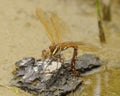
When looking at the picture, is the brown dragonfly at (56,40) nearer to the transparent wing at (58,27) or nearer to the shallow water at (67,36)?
the transparent wing at (58,27)

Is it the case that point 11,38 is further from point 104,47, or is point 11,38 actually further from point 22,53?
point 104,47

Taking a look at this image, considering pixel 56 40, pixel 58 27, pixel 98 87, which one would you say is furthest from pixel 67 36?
pixel 98 87

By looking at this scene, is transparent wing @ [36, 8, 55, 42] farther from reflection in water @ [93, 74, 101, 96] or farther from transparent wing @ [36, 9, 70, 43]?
reflection in water @ [93, 74, 101, 96]

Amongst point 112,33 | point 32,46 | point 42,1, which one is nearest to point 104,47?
point 112,33

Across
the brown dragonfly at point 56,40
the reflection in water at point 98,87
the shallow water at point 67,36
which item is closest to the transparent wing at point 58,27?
the brown dragonfly at point 56,40

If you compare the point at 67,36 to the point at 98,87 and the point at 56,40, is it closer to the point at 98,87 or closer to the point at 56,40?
the point at 56,40

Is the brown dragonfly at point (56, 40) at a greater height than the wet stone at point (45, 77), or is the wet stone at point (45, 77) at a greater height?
the brown dragonfly at point (56, 40)
